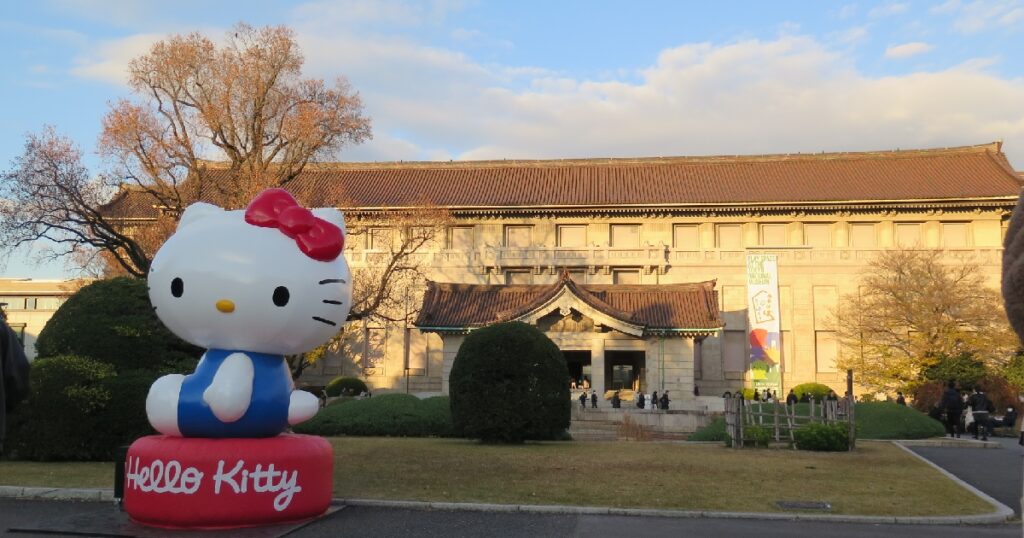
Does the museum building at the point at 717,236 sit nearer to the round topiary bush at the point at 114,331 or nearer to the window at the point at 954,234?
the window at the point at 954,234

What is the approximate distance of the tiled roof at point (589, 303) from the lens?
3253 cm

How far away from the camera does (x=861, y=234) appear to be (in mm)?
44875

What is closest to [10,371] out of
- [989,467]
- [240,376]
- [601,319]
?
[240,376]

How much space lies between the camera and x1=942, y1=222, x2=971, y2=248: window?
144 feet

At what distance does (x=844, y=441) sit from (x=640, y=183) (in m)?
31.2

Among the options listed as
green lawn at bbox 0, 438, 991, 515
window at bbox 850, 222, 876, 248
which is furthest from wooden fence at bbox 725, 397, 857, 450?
window at bbox 850, 222, 876, 248

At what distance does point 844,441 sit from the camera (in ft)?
59.7

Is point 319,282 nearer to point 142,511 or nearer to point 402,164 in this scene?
point 142,511

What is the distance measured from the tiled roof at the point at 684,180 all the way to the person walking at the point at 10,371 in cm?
3583

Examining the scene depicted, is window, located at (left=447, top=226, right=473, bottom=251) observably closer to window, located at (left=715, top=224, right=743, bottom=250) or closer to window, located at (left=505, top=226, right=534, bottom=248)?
window, located at (left=505, top=226, right=534, bottom=248)

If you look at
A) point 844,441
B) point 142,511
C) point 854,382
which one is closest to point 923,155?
point 854,382

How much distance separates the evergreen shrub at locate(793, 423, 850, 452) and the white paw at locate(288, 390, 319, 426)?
13077 mm

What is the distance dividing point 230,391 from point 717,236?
1588 inches

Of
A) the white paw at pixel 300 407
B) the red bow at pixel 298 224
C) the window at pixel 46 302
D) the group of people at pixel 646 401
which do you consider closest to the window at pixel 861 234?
the group of people at pixel 646 401
